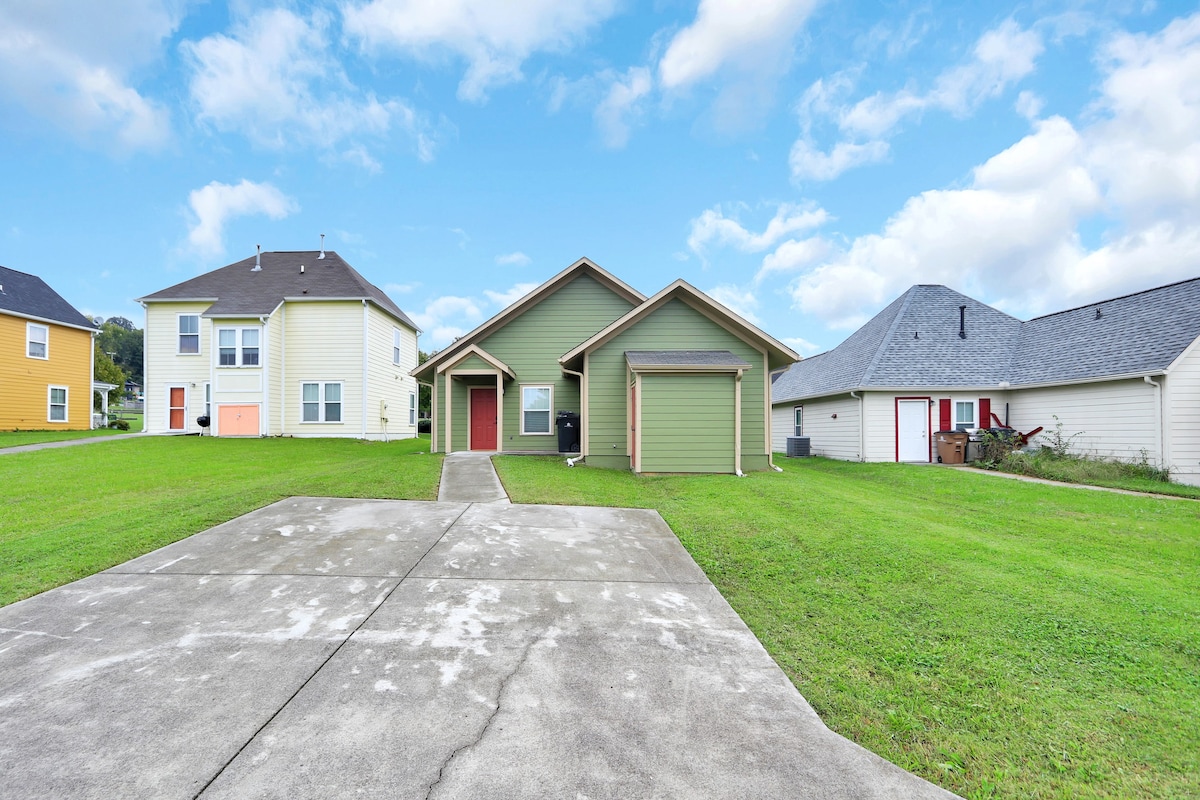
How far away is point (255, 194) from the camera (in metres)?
22.5

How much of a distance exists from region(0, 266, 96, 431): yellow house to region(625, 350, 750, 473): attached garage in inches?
1069

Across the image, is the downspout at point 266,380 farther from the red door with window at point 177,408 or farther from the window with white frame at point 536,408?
the window with white frame at point 536,408

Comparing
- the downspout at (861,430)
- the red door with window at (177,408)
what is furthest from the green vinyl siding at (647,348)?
the red door with window at (177,408)

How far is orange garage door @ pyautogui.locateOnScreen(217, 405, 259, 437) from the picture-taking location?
66.3 ft

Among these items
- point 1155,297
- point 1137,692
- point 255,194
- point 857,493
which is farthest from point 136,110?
point 1155,297

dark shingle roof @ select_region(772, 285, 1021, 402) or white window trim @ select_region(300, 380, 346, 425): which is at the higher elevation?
dark shingle roof @ select_region(772, 285, 1021, 402)

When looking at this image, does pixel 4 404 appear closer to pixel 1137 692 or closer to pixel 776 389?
pixel 1137 692

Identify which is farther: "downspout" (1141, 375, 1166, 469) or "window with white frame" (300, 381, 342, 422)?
"window with white frame" (300, 381, 342, 422)

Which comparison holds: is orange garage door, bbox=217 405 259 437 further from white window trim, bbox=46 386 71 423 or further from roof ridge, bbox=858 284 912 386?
roof ridge, bbox=858 284 912 386

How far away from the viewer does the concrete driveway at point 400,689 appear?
2.24m

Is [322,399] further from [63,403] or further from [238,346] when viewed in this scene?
[63,403]

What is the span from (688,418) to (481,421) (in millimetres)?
7391

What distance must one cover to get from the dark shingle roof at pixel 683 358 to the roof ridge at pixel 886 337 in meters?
7.47

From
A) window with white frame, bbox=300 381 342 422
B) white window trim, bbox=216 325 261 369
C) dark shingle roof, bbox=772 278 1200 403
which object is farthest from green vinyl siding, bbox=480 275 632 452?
white window trim, bbox=216 325 261 369
